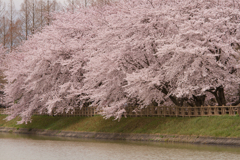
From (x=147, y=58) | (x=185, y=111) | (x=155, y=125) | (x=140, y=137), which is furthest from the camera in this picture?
(x=147, y=58)

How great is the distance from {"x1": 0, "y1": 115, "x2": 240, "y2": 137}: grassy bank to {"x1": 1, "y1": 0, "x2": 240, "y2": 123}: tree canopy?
180 centimetres

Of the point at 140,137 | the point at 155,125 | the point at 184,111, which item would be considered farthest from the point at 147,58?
the point at 140,137

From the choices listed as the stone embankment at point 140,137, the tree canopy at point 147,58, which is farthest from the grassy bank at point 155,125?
the tree canopy at point 147,58

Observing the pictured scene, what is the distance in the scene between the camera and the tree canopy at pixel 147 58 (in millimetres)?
27219

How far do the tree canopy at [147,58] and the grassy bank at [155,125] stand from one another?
70.8 inches

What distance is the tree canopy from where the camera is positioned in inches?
1072

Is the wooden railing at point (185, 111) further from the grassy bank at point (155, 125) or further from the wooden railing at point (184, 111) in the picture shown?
the grassy bank at point (155, 125)

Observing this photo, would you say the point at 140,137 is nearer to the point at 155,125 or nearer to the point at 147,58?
the point at 155,125

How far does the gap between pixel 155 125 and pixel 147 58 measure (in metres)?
5.43

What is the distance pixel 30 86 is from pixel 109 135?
13469mm

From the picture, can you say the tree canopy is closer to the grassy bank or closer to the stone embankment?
the grassy bank

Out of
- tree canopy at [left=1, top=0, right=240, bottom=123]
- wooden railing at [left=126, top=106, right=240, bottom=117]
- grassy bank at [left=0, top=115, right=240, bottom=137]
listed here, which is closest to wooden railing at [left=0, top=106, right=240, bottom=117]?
wooden railing at [left=126, top=106, right=240, bottom=117]

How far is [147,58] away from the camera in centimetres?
3131

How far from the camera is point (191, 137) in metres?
26.5
